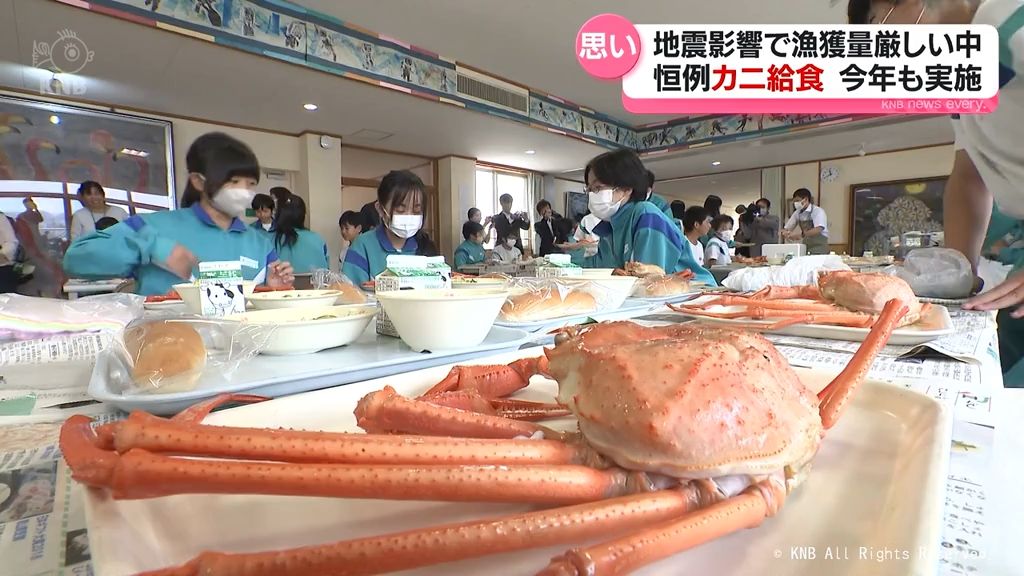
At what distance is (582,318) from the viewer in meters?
0.95

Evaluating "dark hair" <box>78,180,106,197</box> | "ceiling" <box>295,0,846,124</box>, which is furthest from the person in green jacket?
"dark hair" <box>78,180,106,197</box>

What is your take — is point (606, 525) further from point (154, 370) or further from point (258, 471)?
point (154, 370)

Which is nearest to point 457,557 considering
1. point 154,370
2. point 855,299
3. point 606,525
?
point 606,525

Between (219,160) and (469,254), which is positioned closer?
(219,160)

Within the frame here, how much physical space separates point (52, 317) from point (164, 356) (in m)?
0.55

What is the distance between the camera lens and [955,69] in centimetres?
167

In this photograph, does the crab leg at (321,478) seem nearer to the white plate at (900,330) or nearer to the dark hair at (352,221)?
the white plate at (900,330)

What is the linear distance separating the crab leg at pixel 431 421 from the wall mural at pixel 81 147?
5.58 meters

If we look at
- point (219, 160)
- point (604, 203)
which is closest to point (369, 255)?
point (219, 160)

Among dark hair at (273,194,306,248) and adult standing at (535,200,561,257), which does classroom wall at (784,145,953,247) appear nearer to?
adult standing at (535,200,561,257)

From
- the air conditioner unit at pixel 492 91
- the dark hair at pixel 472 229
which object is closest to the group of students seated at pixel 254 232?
the air conditioner unit at pixel 492 91

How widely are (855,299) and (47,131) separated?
593cm

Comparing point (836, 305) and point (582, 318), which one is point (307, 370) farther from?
point (836, 305)

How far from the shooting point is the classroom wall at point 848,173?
655 centimetres
